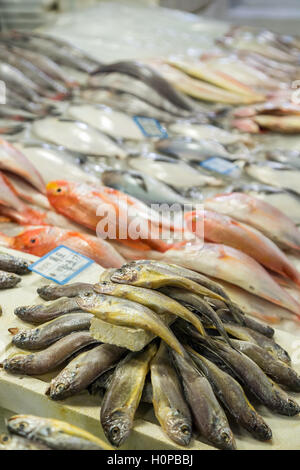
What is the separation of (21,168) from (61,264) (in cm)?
79

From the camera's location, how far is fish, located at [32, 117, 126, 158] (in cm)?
281

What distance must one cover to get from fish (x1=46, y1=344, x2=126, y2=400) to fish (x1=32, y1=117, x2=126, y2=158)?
1675 millimetres

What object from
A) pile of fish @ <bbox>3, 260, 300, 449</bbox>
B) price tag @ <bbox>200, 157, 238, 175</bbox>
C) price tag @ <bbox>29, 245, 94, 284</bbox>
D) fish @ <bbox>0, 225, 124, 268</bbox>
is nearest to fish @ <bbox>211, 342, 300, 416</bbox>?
pile of fish @ <bbox>3, 260, 300, 449</bbox>

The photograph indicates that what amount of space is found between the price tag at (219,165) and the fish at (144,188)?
401 mm

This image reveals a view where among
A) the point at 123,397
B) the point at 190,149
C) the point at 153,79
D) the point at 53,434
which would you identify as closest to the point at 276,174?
the point at 190,149

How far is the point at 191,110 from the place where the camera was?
3621 mm

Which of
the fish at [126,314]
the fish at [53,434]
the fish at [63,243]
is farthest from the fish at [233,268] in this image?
the fish at [53,434]

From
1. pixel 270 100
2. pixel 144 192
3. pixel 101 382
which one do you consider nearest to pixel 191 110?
pixel 270 100

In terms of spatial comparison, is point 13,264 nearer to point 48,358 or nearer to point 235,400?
point 48,358

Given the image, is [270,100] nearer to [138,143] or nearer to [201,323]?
[138,143]

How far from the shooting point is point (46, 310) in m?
1.52

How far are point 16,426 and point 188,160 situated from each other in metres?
2.11

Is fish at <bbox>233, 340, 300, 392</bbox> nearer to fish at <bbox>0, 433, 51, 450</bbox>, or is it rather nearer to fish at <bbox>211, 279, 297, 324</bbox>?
fish at <bbox>211, 279, 297, 324</bbox>

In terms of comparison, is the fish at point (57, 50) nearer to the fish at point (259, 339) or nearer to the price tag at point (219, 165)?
the price tag at point (219, 165)
